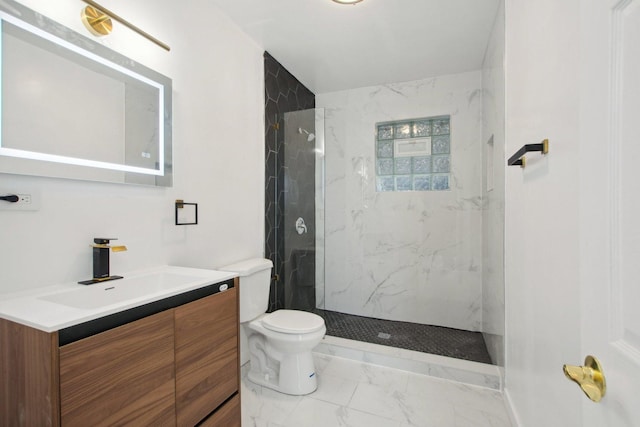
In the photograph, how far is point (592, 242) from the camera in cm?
54

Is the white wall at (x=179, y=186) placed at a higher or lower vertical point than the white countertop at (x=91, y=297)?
higher

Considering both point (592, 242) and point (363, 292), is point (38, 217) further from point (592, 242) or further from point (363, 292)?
point (363, 292)

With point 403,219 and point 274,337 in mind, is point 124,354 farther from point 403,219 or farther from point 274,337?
point 403,219

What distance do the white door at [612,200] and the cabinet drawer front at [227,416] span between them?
4.34ft

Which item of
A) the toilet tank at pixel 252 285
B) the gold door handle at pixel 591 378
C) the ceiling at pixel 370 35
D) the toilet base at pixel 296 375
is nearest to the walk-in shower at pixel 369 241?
the ceiling at pixel 370 35

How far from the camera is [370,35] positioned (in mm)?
2275

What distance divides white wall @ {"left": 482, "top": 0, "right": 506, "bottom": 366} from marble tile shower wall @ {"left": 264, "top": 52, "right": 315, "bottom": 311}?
1.69m

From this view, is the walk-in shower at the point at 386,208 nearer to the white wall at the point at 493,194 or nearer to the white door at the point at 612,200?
the white wall at the point at 493,194

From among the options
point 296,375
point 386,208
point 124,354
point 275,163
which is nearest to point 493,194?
point 386,208

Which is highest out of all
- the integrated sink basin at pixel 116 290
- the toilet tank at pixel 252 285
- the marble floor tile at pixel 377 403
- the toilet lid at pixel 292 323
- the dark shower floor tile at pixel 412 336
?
the integrated sink basin at pixel 116 290

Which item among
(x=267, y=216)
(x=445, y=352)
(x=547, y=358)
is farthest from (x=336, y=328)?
(x=547, y=358)

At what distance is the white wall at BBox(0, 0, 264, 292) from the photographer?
117 cm

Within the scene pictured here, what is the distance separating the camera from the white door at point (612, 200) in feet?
1.44

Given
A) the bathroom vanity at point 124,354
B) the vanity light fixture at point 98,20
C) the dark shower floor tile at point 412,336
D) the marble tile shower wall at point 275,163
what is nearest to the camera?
the bathroom vanity at point 124,354
